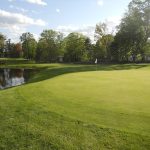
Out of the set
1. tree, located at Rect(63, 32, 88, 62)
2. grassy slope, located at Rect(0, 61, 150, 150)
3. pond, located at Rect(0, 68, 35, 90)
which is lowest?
pond, located at Rect(0, 68, 35, 90)

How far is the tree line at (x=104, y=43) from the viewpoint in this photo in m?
74.8

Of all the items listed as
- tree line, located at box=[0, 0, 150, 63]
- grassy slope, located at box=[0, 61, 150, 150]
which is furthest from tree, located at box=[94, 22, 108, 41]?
grassy slope, located at box=[0, 61, 150, 150]

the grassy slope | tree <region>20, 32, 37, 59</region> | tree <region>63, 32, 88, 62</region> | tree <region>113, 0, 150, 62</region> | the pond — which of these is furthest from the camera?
tree <region>20, 32, 37, 59</region>

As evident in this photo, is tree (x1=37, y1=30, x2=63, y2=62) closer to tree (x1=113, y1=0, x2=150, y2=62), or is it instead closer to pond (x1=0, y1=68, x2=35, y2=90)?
tree (x1=113, y1=0, x2=150, y2=62)

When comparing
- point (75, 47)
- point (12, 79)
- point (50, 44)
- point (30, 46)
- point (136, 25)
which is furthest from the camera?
point (30, 46)

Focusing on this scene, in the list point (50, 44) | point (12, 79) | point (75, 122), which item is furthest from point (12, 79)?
point (50, 44)

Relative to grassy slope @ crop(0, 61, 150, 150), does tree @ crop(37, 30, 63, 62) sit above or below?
above

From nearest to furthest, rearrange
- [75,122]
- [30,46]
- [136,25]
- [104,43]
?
1. [75,122]
2. [136,25]
3. [104,43]
4. [30,46]

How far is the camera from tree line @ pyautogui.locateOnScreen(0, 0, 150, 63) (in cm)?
7481

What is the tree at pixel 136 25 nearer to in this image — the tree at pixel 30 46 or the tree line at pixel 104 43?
the tree line at pixel 104 43

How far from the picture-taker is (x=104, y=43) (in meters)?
89.8

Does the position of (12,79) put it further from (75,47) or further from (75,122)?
(75,47)

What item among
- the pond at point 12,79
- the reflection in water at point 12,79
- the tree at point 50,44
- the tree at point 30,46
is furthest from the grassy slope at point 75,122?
the tree at point 30,46

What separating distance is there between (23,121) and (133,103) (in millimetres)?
5472
